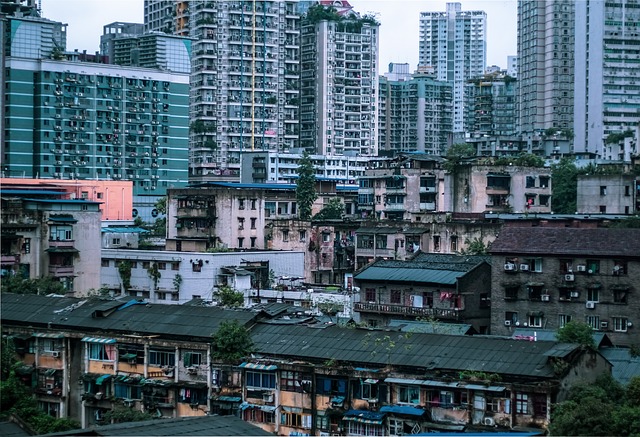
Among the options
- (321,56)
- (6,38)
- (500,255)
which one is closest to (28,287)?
(500,255)

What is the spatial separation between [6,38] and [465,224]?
32355mm

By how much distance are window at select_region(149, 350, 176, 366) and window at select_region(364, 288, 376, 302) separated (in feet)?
26.9

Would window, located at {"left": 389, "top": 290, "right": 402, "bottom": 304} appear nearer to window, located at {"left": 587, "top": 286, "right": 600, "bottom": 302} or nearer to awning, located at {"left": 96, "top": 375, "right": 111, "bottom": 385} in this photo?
window, located at {"left": 587, "top": 286, "right": 600, "bottom": 302}

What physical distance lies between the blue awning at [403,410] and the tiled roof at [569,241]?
906cm

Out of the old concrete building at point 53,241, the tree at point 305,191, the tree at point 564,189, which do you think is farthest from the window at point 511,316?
the tree at point 564,189

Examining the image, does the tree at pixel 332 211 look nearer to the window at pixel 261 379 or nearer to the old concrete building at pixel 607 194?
the old concrete building at pixel 607 194

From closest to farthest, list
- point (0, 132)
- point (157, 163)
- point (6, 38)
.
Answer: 1. point (0, 132)
2. point (6, 38)
3. point (157, 163)

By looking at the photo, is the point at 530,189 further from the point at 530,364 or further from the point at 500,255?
the point at 530,364

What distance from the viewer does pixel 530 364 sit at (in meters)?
22.4

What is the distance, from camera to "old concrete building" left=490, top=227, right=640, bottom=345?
96.2ft

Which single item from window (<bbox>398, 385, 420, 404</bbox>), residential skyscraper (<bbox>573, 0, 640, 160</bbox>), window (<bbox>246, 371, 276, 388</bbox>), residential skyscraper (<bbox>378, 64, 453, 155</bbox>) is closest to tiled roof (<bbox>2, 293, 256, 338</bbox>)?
window (<bbox>246, 371, 276, 388</bbox>)

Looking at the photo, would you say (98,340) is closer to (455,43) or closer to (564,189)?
(564,189)

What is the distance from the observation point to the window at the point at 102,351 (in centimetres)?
2677

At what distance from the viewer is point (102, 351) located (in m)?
27.0
